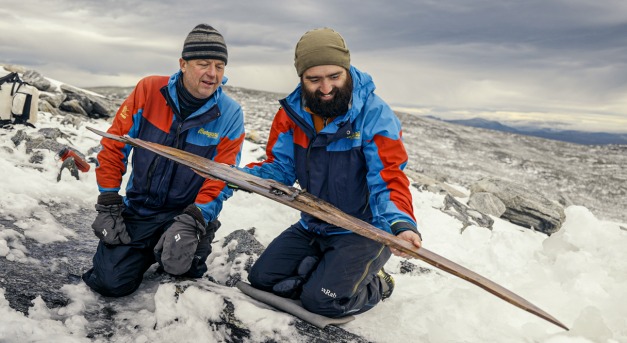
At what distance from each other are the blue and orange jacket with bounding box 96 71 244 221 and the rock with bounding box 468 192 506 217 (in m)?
6.17

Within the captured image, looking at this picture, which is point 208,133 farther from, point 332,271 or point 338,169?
point 332,271

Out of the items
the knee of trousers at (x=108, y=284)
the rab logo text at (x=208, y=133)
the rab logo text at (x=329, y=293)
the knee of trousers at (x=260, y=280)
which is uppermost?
the rab logo text at (x=208, y=133)

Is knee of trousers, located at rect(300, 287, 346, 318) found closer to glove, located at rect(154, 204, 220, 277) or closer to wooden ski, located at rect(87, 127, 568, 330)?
wooden ski, located at rect(87, 127, 568, 330)

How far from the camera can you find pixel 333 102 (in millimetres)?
3646

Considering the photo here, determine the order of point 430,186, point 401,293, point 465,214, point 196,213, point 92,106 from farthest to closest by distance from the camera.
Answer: point 92,106
point 430,186
point 465,214
point 401,293
point 196,213

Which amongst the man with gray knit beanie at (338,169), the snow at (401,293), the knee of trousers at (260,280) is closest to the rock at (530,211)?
the snow at (401,293)

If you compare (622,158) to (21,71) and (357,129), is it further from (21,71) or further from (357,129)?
(21,71)

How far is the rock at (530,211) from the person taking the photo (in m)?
8.58

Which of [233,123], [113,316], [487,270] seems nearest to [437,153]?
[487,270]

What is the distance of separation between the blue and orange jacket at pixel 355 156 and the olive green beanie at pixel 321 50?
0.22 m

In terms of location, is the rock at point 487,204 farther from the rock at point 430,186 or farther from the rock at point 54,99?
the rock at point 54,99

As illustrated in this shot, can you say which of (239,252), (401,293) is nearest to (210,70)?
(239,252)

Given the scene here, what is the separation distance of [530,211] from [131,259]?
7427mm

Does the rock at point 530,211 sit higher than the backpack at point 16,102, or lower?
lower
